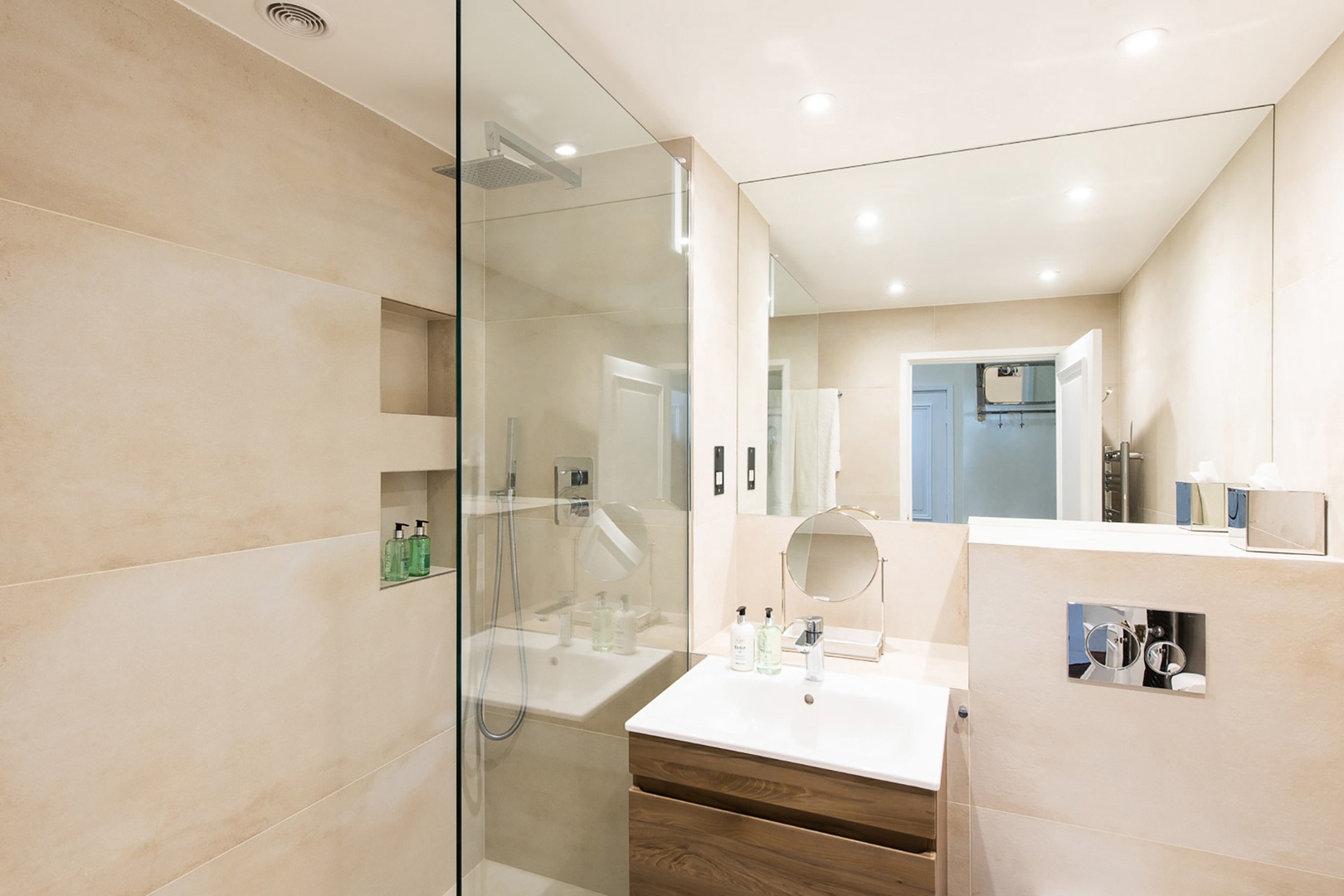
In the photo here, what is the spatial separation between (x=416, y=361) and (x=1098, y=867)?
7.32ft

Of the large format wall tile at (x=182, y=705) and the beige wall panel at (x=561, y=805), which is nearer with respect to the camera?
the large format wall tile at (x=182, y=705)

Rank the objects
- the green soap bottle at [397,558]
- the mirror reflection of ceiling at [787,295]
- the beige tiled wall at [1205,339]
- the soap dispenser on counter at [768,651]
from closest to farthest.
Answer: the beige tiled wall at [1205,339]
the soap dispenser on counter at [768,651]
the green soap bottle at [397,558]
the mirror reflection of ceiling at [787,295]

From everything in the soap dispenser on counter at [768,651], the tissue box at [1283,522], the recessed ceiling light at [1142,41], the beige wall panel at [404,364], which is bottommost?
the soap dispenser on counter at [768,651]

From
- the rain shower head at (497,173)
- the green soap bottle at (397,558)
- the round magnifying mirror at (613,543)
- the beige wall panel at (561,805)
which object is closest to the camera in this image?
the rain shower head at (497,173)

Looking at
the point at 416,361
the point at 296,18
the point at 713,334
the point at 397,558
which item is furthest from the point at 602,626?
the point at 296,18

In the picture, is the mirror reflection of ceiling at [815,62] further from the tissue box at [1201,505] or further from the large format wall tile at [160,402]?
the tissue box at [1201,505]

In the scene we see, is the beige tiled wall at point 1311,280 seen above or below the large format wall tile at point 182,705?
above

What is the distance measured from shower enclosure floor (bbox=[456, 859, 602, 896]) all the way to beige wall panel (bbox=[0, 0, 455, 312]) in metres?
1.34

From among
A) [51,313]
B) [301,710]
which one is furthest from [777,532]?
[51,313]

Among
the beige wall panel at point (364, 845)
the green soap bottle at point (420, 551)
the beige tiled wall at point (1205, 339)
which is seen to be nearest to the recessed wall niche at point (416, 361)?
the green soap bottle at point (420, 551)

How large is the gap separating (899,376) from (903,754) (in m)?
1.08

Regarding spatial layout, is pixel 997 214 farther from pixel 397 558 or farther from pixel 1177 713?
pixel 397 558

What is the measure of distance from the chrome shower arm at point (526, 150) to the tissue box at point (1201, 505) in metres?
1.73

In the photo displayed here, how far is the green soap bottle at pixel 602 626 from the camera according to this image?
1.53 meters
